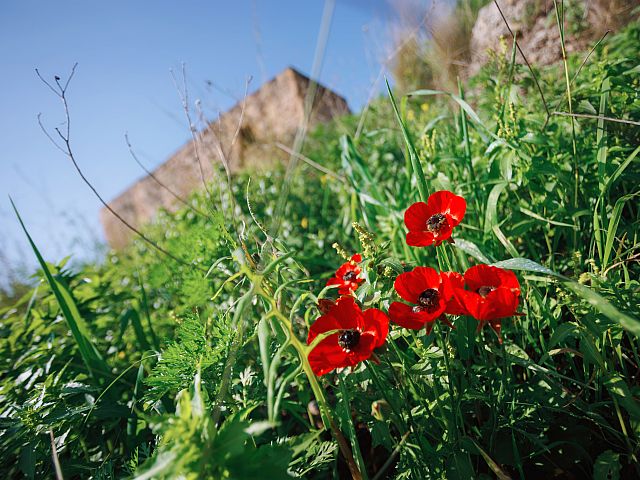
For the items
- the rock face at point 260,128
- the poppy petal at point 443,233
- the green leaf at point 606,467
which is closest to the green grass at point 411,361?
the green leaf at point 606,467

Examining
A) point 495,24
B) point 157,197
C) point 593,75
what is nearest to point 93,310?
point 593,75

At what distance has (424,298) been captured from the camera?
0.61m

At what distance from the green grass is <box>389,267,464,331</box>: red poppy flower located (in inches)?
2.9

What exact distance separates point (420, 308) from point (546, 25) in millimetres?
2423

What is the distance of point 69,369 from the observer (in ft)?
3.83

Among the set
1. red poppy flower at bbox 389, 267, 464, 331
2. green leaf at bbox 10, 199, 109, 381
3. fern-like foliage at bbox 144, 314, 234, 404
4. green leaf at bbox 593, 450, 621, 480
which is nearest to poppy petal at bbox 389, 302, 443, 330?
red poppy flower at bbox 389, 267, 464, 331

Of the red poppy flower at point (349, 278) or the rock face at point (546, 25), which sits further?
the rock face at point (546, 25)

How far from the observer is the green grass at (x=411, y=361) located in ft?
1.92

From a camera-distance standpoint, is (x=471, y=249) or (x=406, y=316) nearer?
(x=406, y=316)

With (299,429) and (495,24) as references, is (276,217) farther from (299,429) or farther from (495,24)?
(495,24)

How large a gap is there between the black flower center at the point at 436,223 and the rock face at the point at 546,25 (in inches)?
58.2

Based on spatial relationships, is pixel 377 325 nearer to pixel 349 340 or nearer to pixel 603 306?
pixel 349 340

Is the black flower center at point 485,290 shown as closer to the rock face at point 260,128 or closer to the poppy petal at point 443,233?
the poppy petal at point 443,233

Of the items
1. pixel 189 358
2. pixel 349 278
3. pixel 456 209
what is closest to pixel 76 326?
pixel 189 358
